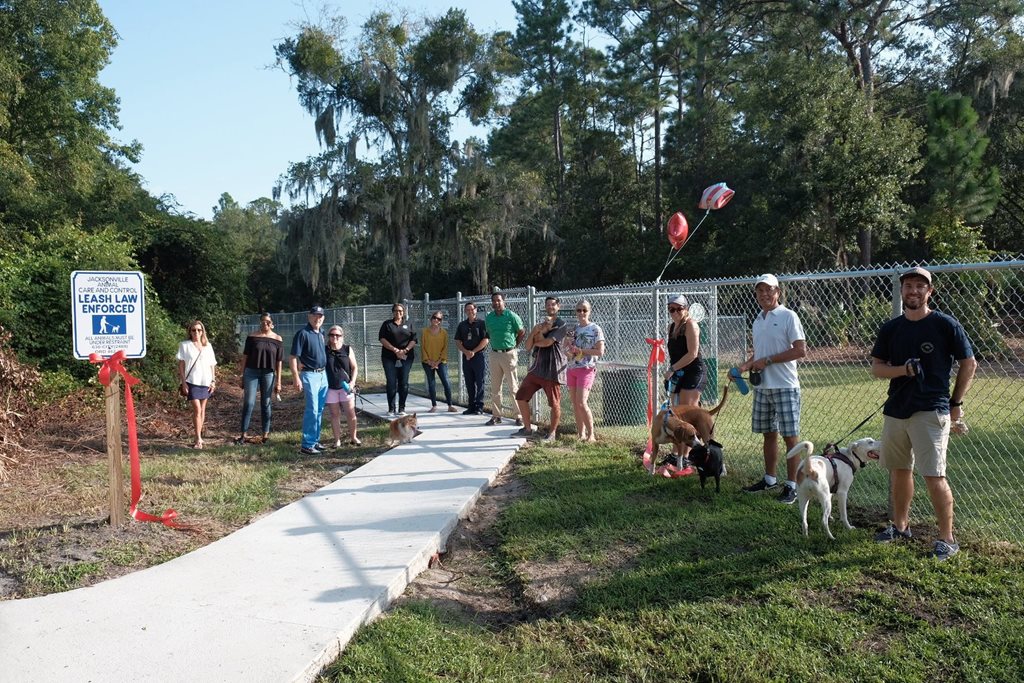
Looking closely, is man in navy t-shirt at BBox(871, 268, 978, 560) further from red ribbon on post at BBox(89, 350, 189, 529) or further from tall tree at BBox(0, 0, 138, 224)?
tall tree at BBox(0, 0, 138, 224)

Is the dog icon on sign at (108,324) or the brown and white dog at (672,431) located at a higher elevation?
the dog icon on sign at (108,324)

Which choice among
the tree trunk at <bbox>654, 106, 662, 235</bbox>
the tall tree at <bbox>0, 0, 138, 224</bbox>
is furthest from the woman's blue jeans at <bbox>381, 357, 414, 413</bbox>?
the tree trunk at <bbox>654, 106, 662, 235</bbox>

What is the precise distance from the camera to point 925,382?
4.35m

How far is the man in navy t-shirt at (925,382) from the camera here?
170 inches

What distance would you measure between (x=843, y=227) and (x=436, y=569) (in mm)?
22419

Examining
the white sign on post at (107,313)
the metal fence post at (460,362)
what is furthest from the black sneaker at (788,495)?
the metal fence post at (460,362)

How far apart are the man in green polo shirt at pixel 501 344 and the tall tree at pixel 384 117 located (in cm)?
1792

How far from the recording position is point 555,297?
880cm

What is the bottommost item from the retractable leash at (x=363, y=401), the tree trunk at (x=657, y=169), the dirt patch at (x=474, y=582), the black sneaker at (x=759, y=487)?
the dirt patch at (x=474, y=582)

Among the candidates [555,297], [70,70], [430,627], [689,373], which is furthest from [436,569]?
[70,70]

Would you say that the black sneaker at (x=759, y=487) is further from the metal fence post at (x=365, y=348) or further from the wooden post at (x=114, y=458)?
the metal fence post at (x=365, y=348)

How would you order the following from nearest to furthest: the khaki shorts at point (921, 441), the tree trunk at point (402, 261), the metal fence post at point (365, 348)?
1. the khaki shorts at point (921, 441)
2. the metal fence post at point (365, 348)
3. the tree trunk at point (402, 261)

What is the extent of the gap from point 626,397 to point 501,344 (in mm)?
1935

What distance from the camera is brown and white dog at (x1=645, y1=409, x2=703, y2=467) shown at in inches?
232
